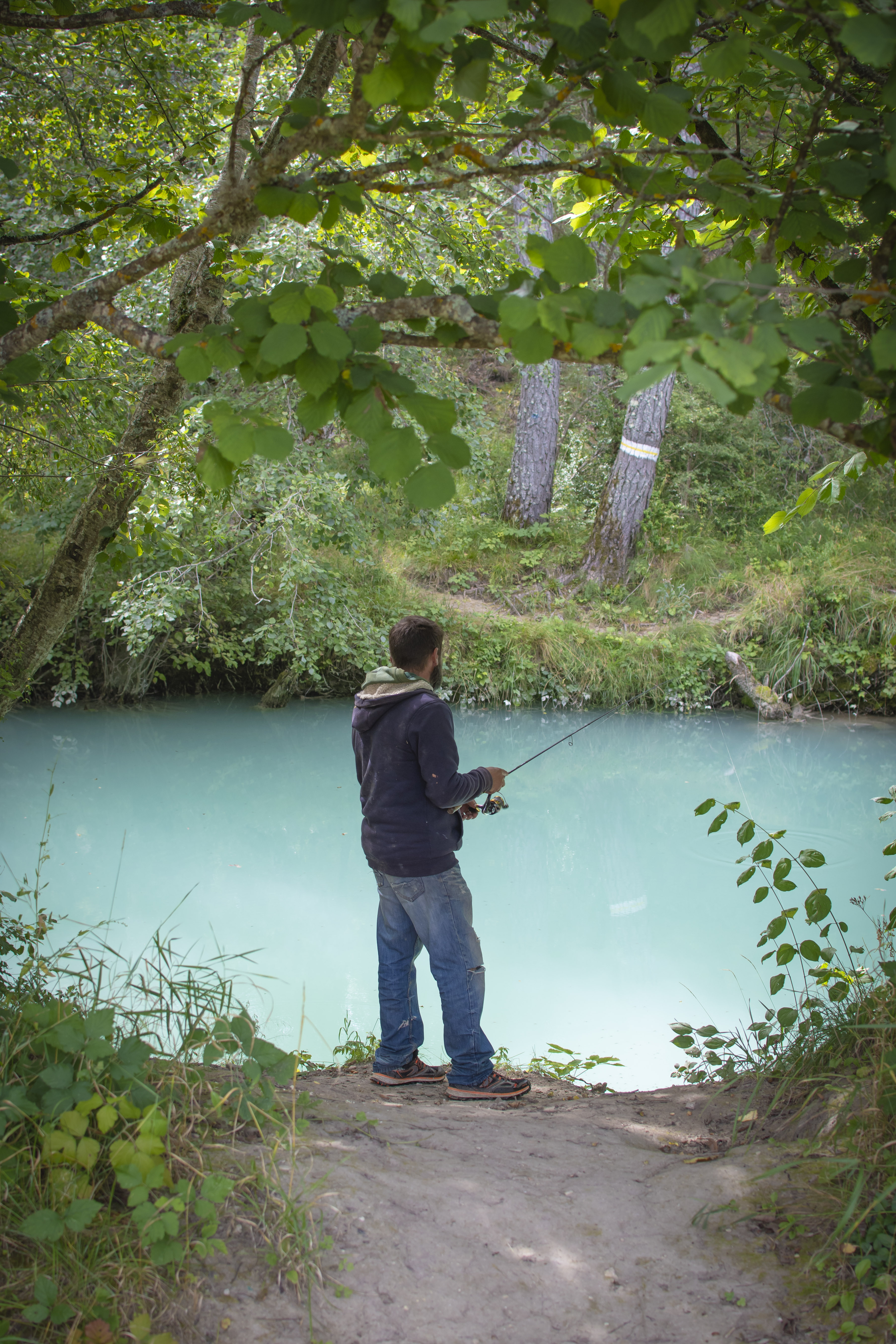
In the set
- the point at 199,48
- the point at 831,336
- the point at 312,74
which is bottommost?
the point at 831,336

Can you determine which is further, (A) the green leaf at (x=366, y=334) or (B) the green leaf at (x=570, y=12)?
(A) the green leaf at (x=366, y=334)

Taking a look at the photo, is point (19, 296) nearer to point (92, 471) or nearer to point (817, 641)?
point (92, 471)

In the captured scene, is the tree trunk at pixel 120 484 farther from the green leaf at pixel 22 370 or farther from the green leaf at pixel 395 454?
the green leaf at pixel 395 454

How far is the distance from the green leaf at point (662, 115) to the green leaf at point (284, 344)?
2.52 feet

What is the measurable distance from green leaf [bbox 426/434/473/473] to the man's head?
1394 mm

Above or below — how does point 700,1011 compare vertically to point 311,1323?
below

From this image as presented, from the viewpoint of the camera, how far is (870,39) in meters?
1.29

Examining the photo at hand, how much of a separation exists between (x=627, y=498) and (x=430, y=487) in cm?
1073

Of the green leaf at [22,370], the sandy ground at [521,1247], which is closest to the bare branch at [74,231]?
the green leaf at [22,370]

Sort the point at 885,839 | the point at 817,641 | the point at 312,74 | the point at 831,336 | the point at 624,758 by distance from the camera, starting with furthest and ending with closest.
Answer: the point at 817,641, the point at 624,758, the point at 885,839, the point at 312,74, the point at 831,336

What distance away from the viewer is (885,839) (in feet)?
22.2

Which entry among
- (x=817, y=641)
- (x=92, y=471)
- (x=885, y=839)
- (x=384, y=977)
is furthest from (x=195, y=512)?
(x=817, y=641)

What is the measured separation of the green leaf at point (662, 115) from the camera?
1683mm

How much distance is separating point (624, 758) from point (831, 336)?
7811 millimetres
